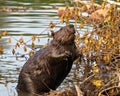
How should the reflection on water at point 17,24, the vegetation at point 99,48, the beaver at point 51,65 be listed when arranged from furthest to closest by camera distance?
1. the reflection on water at point 17,24
2. the beaver at point 51,65
3. the vegetation at point 99,48

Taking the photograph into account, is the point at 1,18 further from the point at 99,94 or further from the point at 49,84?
the point at 99,94

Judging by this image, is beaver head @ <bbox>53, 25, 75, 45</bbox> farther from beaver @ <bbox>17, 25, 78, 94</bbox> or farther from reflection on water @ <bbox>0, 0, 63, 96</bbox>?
reflection on water @ <bbox>0, 0, 63, 96</bbox>

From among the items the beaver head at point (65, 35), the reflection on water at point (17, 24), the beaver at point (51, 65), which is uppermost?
the beaver head at point (65, 35)

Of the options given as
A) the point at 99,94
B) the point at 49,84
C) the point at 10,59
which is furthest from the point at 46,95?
the point at 10,59

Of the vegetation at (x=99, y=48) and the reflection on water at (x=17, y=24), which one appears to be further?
the reflection on water at (x=17, y=24)

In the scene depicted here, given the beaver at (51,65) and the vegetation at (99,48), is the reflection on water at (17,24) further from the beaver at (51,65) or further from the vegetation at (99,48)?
the vegetation at (99,48)

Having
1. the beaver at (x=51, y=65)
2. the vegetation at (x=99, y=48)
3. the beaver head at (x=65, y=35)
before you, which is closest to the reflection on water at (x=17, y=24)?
the beaver at (x=51, y=65)

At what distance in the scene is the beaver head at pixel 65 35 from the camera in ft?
26.4

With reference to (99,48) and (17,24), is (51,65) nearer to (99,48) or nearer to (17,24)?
(99,48)

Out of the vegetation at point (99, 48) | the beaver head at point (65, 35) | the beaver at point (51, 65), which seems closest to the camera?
the vegetation at point (99, 48)

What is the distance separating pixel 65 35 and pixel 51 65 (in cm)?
56

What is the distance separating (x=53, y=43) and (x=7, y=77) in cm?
158

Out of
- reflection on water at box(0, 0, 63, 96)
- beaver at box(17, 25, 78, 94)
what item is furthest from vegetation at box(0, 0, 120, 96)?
reflection on water at box(0, 0, 63, 96)

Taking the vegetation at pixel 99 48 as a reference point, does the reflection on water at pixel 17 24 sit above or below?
below
